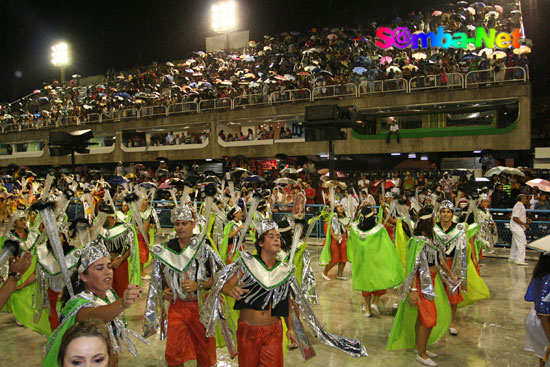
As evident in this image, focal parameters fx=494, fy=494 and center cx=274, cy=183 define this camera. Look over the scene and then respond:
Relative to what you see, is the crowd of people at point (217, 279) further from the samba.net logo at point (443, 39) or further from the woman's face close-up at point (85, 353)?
the samba.net logo at point (443, 39)

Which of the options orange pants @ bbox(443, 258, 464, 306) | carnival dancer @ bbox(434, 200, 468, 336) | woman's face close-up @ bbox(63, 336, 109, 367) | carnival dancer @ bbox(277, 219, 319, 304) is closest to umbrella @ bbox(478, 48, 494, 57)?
carnival dancer @ bbox(434, 200, 468, 336)

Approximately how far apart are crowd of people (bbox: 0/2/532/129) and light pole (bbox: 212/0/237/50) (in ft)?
20.6

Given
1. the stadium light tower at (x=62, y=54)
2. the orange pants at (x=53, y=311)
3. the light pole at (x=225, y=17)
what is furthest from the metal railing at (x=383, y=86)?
the stadium light tower at (x=62, y=54)

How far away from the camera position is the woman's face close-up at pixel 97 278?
371 centimetres

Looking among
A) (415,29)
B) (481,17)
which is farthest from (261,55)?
(481,17)

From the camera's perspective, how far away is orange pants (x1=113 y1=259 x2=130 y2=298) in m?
7.18

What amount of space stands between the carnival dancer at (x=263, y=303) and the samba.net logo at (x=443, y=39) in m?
21.3

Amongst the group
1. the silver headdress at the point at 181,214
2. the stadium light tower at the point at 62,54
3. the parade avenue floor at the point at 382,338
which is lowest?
the parade avenue floor at the point at 382,338

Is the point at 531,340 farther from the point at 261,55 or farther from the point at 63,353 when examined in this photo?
the point at 261,55

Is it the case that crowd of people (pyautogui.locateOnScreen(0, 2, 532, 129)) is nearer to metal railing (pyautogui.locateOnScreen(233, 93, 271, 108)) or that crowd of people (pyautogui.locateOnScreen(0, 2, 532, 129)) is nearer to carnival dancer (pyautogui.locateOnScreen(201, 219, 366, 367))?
metal railing (pyautogui.locateOnScreen(233, 93, 271, 108))

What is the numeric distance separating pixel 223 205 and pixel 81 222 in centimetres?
481

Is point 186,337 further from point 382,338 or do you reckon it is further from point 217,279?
point 382,338

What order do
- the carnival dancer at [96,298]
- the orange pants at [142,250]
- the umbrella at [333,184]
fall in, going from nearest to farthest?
1. the carnival dancer at [96,298]
2. the orange pants at [142,250]
3. the umbrella at [333,184]

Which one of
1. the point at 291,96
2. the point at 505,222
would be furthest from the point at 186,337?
the point at 291,96
